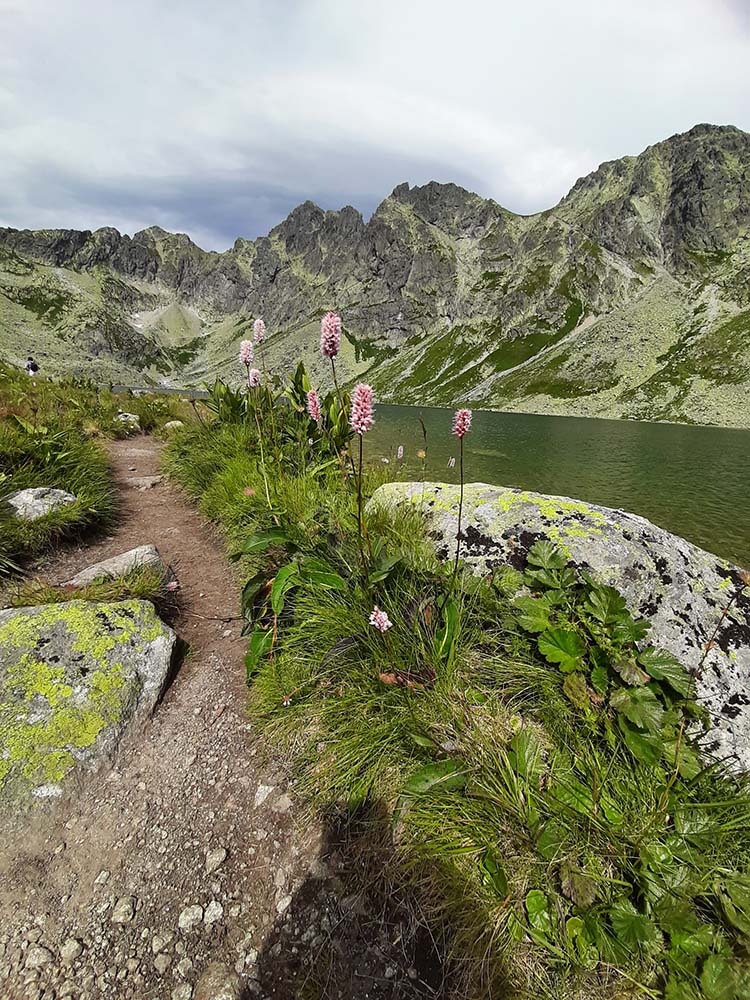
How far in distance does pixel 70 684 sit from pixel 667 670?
14.4ft

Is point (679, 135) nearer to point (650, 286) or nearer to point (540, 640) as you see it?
point (650, 286)

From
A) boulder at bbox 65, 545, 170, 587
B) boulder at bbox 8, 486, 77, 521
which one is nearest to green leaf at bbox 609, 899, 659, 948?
boulder at bbox 65, 545, 170, 587

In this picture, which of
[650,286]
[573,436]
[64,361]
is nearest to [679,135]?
[650,286]

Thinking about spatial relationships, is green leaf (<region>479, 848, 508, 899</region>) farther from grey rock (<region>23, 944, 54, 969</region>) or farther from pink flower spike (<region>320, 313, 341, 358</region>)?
pink flower spike (<region>320, 313, 341, 358</region>)

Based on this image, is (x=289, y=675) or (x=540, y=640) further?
(x=289, y=675)

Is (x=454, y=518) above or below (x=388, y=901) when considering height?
above

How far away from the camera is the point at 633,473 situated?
28.2 m

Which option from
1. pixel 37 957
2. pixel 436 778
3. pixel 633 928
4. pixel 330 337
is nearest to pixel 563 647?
pixel 436 778

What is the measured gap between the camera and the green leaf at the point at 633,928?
197cm

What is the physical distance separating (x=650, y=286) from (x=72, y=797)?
183289mm

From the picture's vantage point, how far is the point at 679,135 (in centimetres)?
18012

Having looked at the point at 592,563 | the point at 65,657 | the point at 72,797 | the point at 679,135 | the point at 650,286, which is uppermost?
the point at 679,135

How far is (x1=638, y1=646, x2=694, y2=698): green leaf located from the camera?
2.86 meters

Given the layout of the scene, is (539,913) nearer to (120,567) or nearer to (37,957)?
(37,957)
